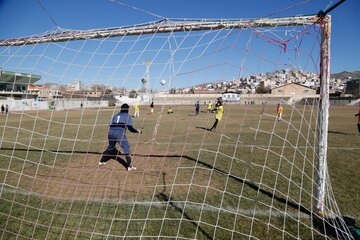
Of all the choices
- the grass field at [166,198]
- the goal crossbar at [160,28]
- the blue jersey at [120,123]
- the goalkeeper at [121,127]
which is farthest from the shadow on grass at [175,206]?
the goal crossbar at [160,28]

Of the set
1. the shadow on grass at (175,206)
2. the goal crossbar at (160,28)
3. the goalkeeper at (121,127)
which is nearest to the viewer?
the shadow on grass at (175,206)

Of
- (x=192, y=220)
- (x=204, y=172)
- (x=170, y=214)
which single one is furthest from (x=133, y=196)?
(x=204, y=172)

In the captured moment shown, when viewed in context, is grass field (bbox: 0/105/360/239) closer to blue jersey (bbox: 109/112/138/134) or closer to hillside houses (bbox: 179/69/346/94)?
hillside houses (bbox: 179/69/346/94)

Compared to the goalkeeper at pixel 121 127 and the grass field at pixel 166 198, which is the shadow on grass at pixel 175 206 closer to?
the grass field at pixel 166 198

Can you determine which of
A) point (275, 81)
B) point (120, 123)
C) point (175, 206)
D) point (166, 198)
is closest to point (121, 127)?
point (120, 123)

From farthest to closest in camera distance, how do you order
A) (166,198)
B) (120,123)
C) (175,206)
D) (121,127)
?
(121,127) → (120,123) → (166,198) → (175,206)

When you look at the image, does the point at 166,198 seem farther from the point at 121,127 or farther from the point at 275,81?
the point at 275,81

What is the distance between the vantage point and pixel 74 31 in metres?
5.28

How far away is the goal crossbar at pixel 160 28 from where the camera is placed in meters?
4.46

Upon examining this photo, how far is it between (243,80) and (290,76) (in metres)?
0.84

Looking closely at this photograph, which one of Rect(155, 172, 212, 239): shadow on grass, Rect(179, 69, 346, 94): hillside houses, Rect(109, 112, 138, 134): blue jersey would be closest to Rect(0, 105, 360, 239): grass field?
Rect(155, 172, 212, 239): shadow on grass

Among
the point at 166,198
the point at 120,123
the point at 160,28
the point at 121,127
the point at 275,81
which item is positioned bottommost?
the point at 166,198

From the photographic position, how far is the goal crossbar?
446cm

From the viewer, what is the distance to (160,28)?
15.9ft
